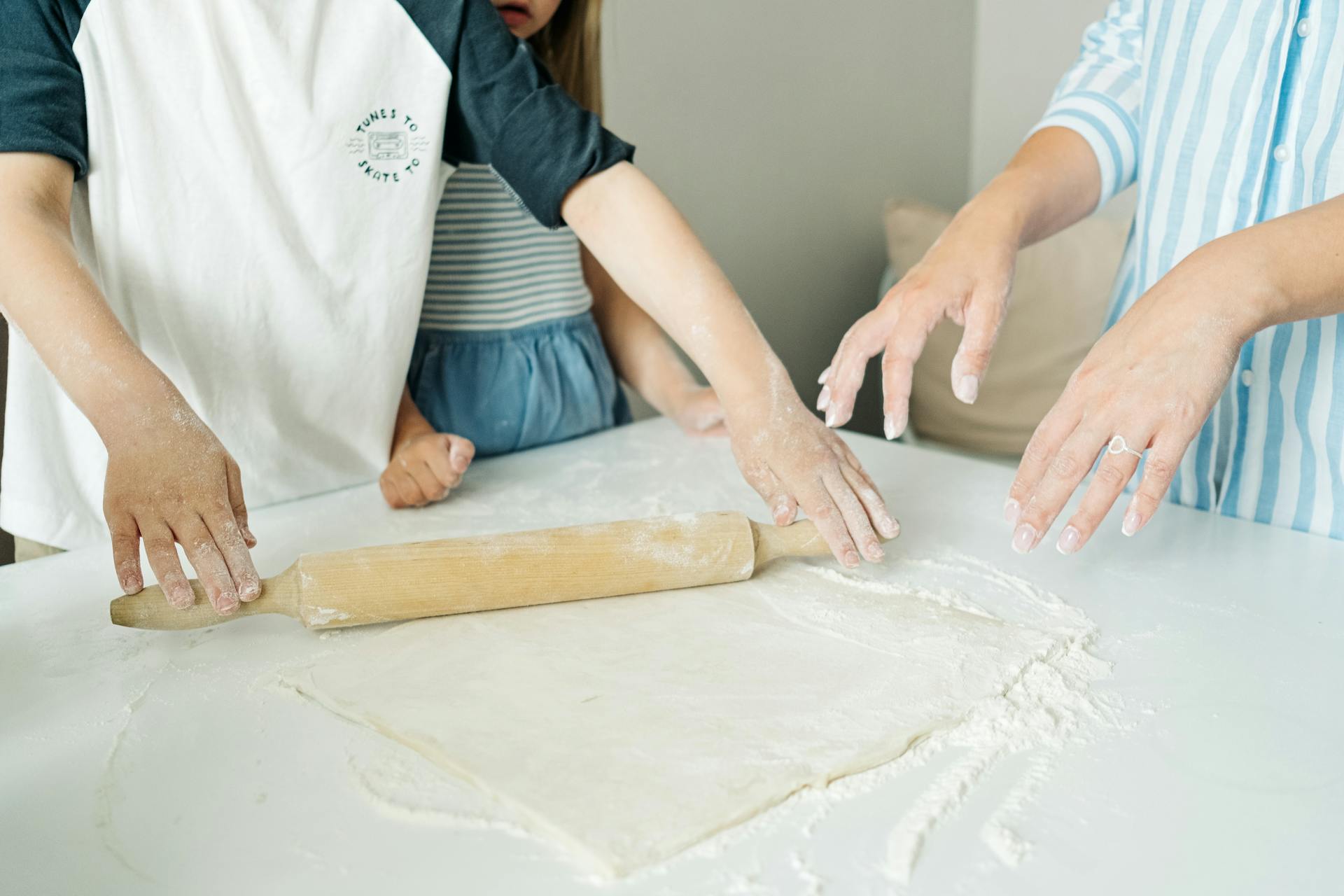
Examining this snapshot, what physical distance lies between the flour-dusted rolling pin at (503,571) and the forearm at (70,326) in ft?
0.45

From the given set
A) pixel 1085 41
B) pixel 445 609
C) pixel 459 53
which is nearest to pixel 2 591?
pixel 445 609

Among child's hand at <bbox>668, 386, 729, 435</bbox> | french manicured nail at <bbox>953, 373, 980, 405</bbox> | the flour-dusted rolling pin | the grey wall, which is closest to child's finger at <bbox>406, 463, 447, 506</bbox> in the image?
the flour-dusted rolling pin

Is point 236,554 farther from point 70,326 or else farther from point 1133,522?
point 1133,522

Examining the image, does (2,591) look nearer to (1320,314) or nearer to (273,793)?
(273,793)

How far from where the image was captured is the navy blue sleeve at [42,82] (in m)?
0.78

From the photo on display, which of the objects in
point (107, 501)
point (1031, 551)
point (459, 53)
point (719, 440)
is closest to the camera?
point (107, 501)

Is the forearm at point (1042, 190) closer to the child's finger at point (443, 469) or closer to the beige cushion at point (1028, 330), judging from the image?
the child's finger at point (443, 469)

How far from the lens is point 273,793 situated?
54 cm

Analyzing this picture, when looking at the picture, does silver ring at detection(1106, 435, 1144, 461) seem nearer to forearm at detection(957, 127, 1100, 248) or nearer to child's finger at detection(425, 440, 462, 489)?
forearm at detection(957, 127, 1100, 248)

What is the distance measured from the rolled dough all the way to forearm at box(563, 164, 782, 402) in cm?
22

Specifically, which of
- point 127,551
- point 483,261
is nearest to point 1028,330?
point 483,261

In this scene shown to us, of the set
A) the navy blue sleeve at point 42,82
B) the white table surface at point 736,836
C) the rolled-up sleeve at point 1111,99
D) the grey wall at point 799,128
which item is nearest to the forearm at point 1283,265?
the white table surface at point 736,836

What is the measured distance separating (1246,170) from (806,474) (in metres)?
0.50

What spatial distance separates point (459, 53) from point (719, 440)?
0.49 metres
